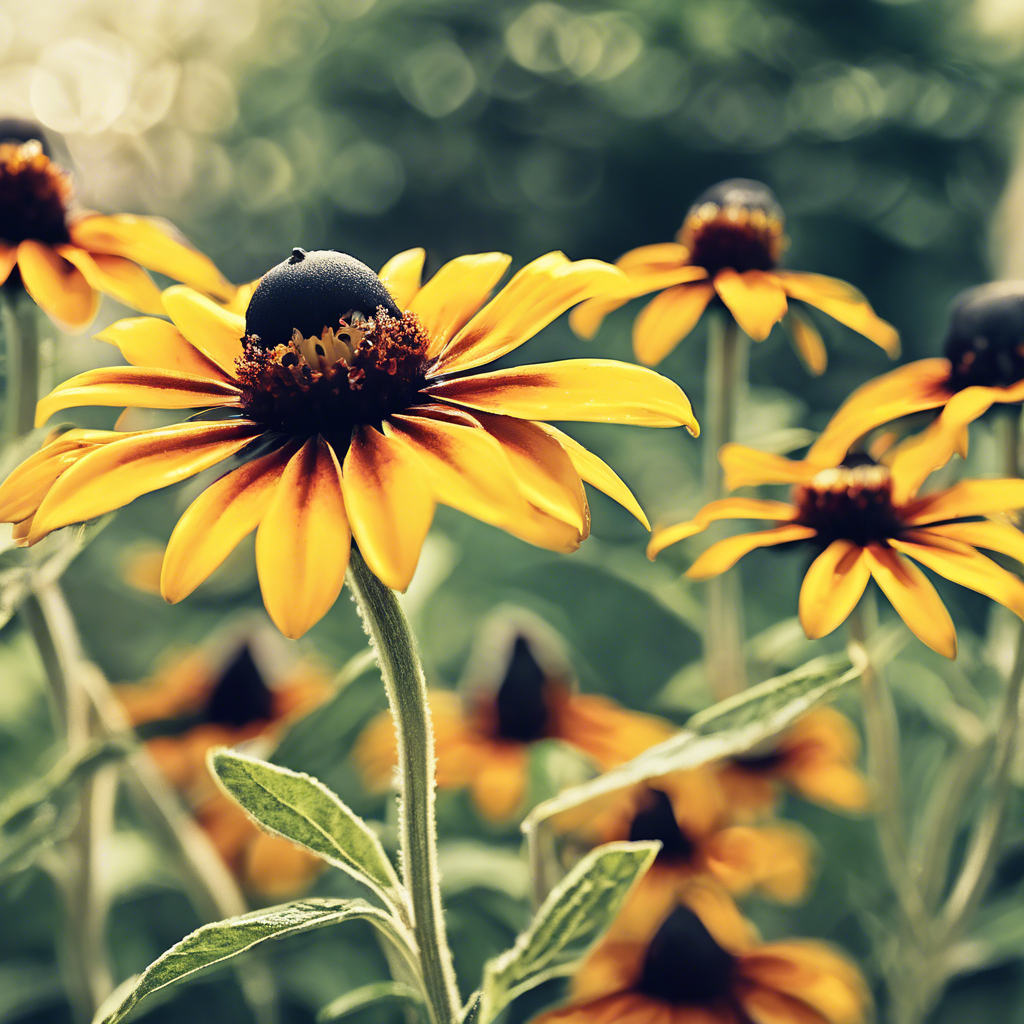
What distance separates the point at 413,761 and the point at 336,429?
0.47ft

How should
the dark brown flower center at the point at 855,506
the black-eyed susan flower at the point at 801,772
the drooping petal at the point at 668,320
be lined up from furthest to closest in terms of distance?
the black-eyed susan flower at the point at 801,772 → the drooping petal at the point at 668,320 → the dark brown flower center at the point at 855,506

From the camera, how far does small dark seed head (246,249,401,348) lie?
0.44 m

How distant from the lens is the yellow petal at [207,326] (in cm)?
50

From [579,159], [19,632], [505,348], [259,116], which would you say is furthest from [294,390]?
[259,116]

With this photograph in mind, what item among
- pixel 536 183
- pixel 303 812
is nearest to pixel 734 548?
pixel 303 812

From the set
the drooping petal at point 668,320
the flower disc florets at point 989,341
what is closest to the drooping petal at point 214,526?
the drooping petal at point 668,320

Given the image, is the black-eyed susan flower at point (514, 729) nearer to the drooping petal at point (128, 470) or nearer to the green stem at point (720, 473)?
the green stem at point (720, 473)

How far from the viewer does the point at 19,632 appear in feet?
3.18

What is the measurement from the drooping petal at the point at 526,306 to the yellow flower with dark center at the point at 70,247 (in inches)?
7.8

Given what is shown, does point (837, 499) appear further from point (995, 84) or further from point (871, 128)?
point (995, 84)

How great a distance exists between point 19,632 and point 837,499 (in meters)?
0.79

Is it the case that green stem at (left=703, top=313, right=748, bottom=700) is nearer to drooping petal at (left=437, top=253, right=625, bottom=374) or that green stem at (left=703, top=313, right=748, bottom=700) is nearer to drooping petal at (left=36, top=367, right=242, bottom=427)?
drooping petal at (left=437, top=253, right=625, bottom=374)

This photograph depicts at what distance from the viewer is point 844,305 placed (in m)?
0.64

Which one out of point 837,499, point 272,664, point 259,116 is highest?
point 259,116
